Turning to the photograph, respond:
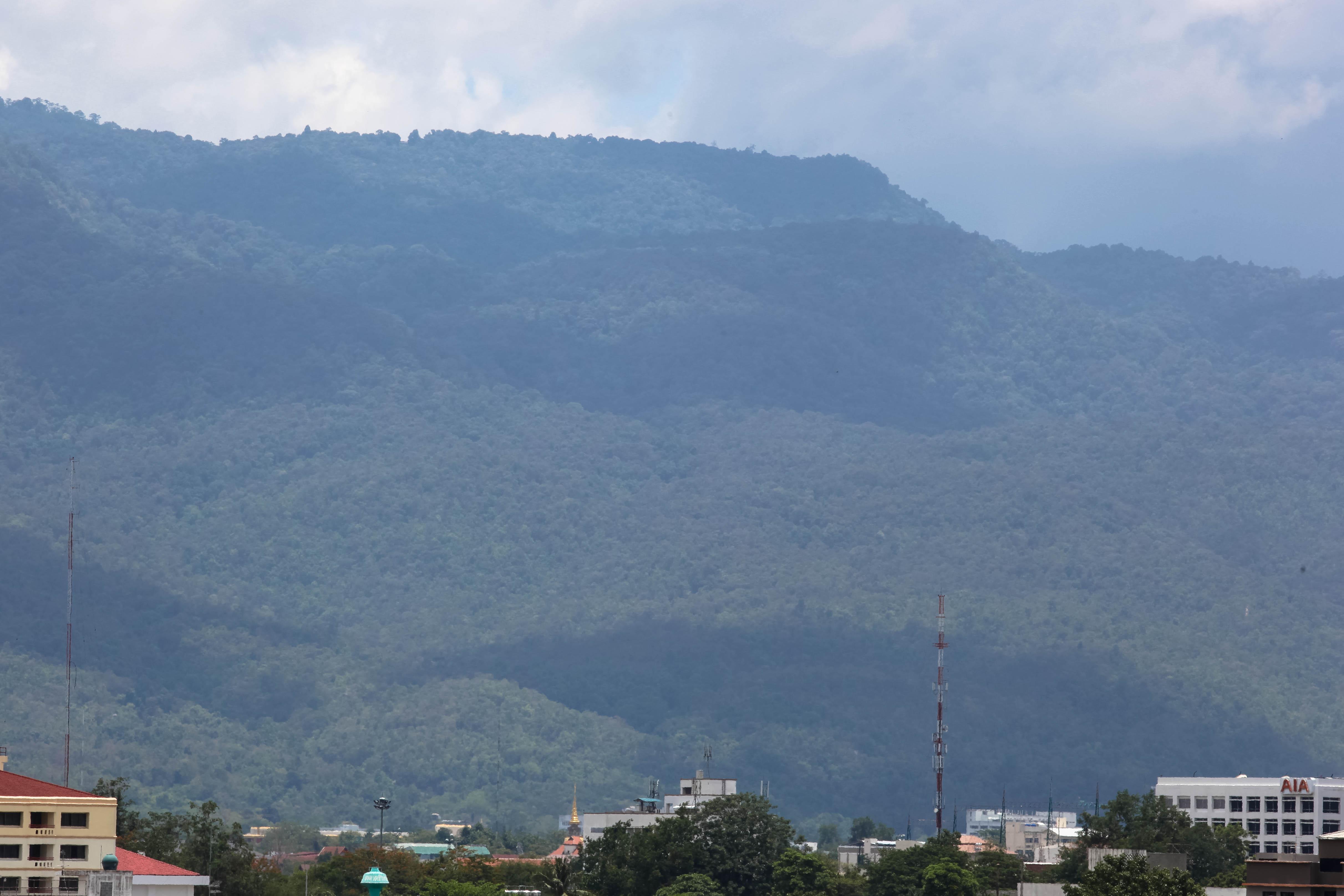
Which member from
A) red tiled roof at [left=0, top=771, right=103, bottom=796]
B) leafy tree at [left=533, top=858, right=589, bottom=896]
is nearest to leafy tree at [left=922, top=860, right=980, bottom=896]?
leafy tree at [left=533, top=858, right=589, bottom=896]

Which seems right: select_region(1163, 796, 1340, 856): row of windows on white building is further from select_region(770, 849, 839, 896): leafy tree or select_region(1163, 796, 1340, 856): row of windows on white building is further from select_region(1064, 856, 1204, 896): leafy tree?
select_region(1064, 856, 1204, 896): leafy tree

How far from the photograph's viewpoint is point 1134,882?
72375mm

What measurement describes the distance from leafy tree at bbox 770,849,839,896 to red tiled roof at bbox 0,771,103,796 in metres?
48.0

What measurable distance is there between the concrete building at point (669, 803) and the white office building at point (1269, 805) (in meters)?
35.0

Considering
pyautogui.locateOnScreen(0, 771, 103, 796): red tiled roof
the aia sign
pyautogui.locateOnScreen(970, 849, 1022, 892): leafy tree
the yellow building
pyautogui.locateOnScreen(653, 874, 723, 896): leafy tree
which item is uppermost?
the aia sign

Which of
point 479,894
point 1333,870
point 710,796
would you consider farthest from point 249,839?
point 1333,870

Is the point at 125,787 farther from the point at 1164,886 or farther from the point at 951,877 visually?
the point at 1164,886

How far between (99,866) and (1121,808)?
71.0 m

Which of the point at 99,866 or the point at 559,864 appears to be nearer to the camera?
the point at 559,864

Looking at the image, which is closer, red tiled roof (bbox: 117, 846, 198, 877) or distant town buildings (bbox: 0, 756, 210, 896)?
distant town buildings (bbox: 0, 756, 210, 896)

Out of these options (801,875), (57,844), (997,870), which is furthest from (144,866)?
(997,870)

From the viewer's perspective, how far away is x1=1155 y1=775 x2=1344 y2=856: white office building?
168 m

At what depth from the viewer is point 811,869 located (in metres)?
125

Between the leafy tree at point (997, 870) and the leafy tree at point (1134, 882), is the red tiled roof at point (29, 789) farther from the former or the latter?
the leafy tree at point (997, 870)
